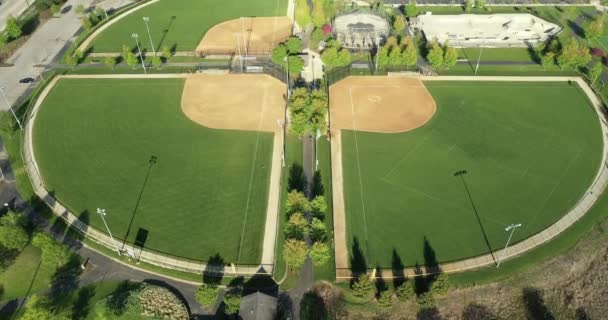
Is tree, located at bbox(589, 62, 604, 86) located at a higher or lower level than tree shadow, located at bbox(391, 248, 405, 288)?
higher

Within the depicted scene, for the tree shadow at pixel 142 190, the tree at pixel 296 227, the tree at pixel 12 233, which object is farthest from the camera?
the tree shadow at pixel 142 190

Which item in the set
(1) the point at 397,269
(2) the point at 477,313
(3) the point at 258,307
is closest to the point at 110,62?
(3) the point at 258,307

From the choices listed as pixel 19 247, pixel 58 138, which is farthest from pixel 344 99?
pixel 19 247

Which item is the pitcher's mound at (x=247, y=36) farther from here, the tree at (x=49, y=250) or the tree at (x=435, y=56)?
the tree at (x=49, y=250)

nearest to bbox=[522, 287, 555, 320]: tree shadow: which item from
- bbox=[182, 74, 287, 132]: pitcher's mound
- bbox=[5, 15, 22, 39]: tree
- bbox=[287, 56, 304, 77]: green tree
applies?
bbox=[182, 74, 287, 132]: pitcher's mound

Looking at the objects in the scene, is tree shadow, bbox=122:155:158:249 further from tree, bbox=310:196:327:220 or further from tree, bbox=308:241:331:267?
tree, bbox=308:241:331:267

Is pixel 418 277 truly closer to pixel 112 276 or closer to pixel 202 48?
pixel 112 276

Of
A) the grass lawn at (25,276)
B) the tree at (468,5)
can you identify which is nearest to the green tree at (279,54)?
the tree at (468,5)
